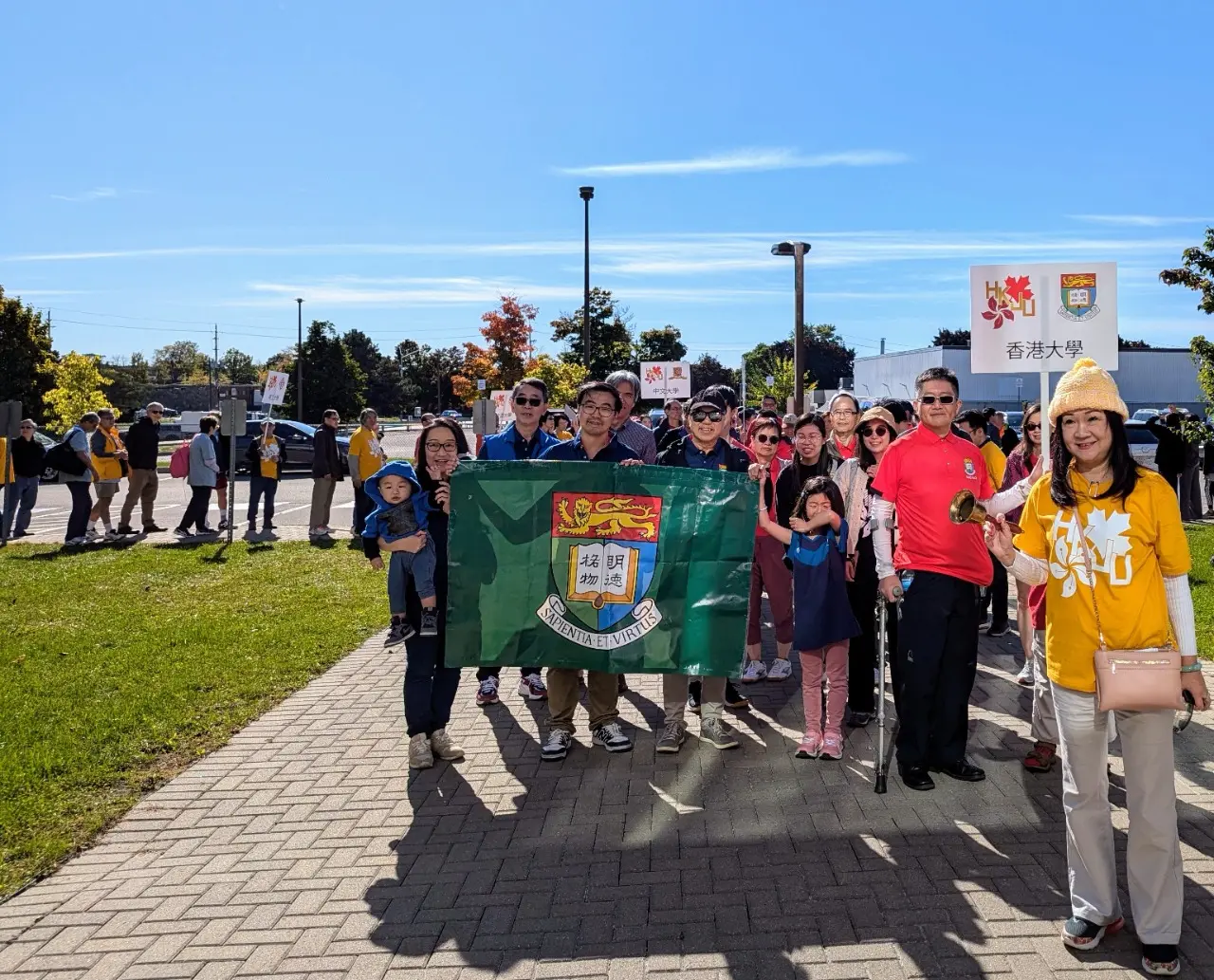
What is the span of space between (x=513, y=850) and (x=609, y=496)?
188 centimetres

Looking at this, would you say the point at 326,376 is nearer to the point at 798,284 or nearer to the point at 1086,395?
the point at 798,284

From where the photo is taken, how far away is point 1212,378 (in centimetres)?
1475

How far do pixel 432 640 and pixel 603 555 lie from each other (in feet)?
3.50

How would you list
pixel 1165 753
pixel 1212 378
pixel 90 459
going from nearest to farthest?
pixel 1165 753 < pixel 1212 378 < pixel 90 459

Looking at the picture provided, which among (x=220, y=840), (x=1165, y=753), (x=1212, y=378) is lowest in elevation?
(x=220, y=840)

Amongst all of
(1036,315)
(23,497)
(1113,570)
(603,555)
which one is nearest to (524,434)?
(603,555)

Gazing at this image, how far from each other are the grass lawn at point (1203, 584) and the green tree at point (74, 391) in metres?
44.2

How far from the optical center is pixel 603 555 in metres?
5.52

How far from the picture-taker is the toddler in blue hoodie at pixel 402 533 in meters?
5.66

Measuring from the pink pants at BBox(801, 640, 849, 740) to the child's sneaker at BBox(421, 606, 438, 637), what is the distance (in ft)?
6.78

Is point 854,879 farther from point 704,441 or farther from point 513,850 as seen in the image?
point 704,441

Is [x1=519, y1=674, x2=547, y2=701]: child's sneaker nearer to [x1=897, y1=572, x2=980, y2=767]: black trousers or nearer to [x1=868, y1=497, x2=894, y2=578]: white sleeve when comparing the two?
[x1=897, y1=572, x2=980, y2=767]: black trousers

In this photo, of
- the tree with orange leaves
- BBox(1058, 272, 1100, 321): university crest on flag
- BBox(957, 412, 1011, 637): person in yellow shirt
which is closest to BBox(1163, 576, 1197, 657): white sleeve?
BBox(1058, 272, 1100, 321): university crest on flag

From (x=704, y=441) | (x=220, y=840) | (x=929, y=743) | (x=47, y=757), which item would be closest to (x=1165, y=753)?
(x=929, y=743)
